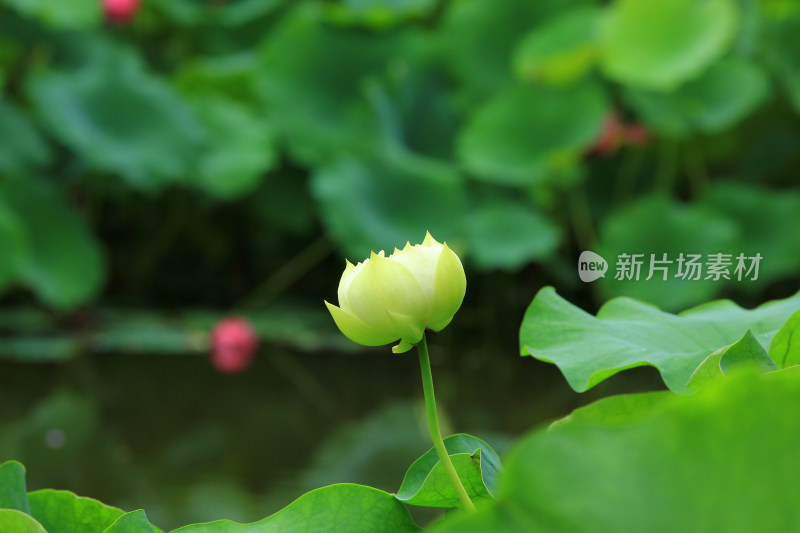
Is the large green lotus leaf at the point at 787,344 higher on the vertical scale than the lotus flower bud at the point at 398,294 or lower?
lower

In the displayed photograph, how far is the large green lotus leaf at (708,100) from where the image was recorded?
2.00m

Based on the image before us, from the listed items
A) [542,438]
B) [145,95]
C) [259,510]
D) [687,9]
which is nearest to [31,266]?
[145,95]

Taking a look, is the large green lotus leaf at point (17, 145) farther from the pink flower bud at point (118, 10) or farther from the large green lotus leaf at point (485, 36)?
the large green lotus leaf at point (485, 36)

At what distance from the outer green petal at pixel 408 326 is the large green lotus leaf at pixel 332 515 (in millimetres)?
50

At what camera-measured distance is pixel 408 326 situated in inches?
10.4

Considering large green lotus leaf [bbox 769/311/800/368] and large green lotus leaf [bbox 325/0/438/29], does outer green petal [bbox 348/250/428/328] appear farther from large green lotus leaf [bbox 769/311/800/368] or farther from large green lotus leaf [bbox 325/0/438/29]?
large green lotus leaf [bbox 325/0/438/29]

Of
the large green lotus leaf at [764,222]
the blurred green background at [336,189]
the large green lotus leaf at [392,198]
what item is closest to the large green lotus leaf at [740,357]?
the blurred green background at [336,189]

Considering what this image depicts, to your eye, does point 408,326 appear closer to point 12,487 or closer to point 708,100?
point 12,487

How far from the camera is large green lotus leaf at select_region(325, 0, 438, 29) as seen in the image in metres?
2.16

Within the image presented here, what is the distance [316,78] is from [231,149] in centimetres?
32

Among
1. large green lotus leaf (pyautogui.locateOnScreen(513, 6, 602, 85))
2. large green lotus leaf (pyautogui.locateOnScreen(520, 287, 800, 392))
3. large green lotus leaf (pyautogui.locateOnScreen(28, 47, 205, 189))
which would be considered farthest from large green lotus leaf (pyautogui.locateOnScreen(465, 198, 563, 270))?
large green lotus leaf (pyautogui.locateOnScreen(520, 287, 800, 392))

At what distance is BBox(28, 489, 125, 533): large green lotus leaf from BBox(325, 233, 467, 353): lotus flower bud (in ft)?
0.37

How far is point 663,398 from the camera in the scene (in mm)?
299

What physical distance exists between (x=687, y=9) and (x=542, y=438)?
6.39 feet
